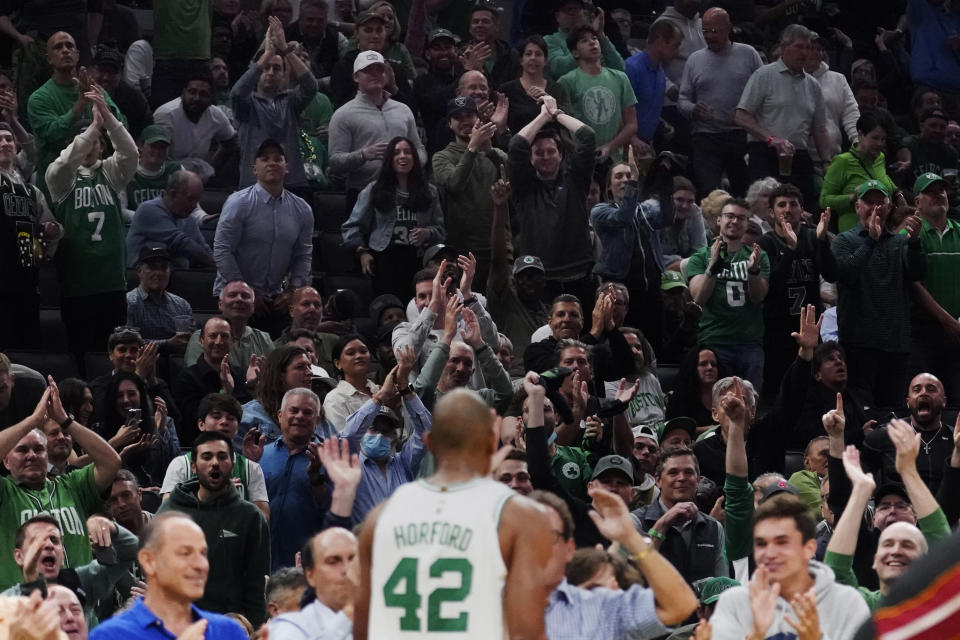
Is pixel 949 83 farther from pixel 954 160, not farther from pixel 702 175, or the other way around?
pixel 702 175

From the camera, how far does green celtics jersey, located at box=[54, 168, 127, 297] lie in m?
12.4

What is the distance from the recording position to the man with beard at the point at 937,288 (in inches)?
535

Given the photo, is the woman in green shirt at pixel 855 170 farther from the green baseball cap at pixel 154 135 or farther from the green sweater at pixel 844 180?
the green baseball cap at pixel 154 135

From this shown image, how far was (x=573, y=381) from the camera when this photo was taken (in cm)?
1103

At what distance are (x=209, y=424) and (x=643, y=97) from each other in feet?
24.5

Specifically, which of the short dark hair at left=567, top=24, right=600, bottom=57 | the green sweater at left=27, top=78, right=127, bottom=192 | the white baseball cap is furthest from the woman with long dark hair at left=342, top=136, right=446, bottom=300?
the short dark hair at left=567, top=24, right=600, bottom=57

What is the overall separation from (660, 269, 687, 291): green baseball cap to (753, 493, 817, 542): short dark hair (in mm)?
7502

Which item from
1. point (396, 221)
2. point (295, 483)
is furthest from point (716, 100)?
point (295, 483)

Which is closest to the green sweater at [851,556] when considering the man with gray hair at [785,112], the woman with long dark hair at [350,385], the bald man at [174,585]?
the bald man at [174,585]

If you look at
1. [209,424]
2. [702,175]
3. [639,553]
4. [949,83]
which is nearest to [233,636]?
[639,553]

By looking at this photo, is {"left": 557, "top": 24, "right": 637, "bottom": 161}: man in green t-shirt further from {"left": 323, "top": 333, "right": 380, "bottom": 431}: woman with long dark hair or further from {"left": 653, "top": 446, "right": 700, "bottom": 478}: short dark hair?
{"left": 653, "top": 446, "right": 700, "bottom": 478}: short dark hair

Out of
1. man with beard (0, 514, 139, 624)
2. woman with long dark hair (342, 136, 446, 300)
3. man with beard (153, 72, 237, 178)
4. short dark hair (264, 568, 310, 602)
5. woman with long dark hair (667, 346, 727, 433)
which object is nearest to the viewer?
short dark hair (264, 568, 310, 602)

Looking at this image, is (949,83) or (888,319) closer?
(888,319)

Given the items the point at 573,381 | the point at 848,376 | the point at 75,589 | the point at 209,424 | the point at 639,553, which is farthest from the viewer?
the point at 848,376
